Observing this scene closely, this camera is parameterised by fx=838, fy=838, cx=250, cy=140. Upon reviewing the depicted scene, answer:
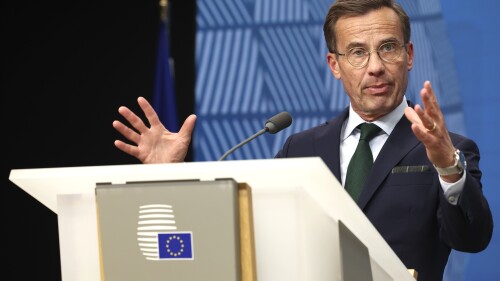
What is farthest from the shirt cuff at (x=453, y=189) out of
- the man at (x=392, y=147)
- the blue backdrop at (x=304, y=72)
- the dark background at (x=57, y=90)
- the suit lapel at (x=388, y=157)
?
the dark background at (x=57, y=90)

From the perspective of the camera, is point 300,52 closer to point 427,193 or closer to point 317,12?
point 317,12

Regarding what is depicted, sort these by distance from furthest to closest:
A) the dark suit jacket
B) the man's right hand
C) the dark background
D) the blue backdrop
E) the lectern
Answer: the dark background, the blue backdrop, the dark suit jacket, the man's right hand, the lectern

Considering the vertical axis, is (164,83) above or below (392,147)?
above

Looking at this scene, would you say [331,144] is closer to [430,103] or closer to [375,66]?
[375,66]

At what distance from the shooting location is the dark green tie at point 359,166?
2.43 meters

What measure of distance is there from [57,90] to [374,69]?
3118 millimetres

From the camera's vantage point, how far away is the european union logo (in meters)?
1.56

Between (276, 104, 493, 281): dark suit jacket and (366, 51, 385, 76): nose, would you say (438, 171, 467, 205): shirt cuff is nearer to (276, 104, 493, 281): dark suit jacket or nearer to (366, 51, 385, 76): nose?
(276, 104, 493, 281): dark suit jacket

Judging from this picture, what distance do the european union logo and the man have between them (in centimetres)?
55

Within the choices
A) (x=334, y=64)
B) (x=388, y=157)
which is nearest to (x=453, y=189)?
(x=388, y=157)

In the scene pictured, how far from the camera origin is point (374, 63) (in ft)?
8.43

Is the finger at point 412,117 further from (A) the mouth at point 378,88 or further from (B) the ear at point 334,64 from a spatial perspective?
(B) the ear at point 334,64

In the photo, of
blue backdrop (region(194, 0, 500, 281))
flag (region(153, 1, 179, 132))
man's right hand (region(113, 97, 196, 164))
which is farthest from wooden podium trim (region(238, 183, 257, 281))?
flag (region(153, 1, 179, 132))

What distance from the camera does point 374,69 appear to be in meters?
2.57
